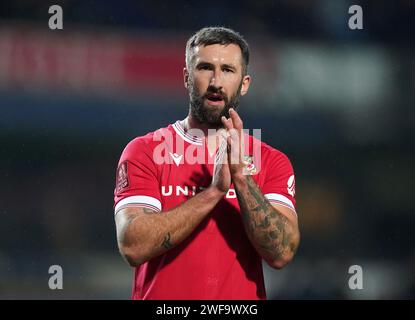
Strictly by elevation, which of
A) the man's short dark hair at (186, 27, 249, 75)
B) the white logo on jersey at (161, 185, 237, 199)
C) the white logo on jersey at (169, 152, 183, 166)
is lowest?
the white logo on jersey at (161, 185, 237, 199)

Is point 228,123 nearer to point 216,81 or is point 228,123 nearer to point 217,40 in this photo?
point 216,81

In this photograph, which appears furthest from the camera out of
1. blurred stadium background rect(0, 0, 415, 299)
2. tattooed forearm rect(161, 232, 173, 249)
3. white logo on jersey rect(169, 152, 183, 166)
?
blurred stadium background rect(0, 0, 415, 299)

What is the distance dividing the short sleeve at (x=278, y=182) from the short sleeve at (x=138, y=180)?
1.35ft

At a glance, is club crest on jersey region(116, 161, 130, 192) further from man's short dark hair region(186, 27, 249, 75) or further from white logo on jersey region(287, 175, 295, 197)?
white logo on jersey region(287, 175, 295, 197)

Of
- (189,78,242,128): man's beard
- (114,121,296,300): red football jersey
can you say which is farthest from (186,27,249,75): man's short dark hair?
(114,121,296,300): red football jersey

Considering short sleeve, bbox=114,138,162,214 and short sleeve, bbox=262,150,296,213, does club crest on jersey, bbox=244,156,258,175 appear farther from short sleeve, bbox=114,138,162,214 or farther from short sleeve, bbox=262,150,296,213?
short sleeve, bbox=114,138,162,214

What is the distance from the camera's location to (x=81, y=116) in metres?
5.34

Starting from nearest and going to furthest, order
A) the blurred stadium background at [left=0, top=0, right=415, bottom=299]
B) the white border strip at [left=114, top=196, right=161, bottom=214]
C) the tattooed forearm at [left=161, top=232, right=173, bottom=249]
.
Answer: the tattooed forearm at [left=161, top=232, right=173, bottom=249], the white border strip at [left=114, top=196, right=161, bottom=214], the blurred stadium background at [left=0, top=0, right=415, bottom=299]

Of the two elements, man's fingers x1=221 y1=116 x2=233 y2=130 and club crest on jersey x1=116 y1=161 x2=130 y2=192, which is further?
club crest on jersey x1=116 y1=161 x2=130 y2=192

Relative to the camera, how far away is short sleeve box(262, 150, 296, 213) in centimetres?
247

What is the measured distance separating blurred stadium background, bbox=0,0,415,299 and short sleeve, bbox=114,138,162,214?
109 inches

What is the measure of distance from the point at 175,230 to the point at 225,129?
0.46 meters

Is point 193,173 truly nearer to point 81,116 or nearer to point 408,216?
point 81,116

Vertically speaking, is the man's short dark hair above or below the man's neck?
above
